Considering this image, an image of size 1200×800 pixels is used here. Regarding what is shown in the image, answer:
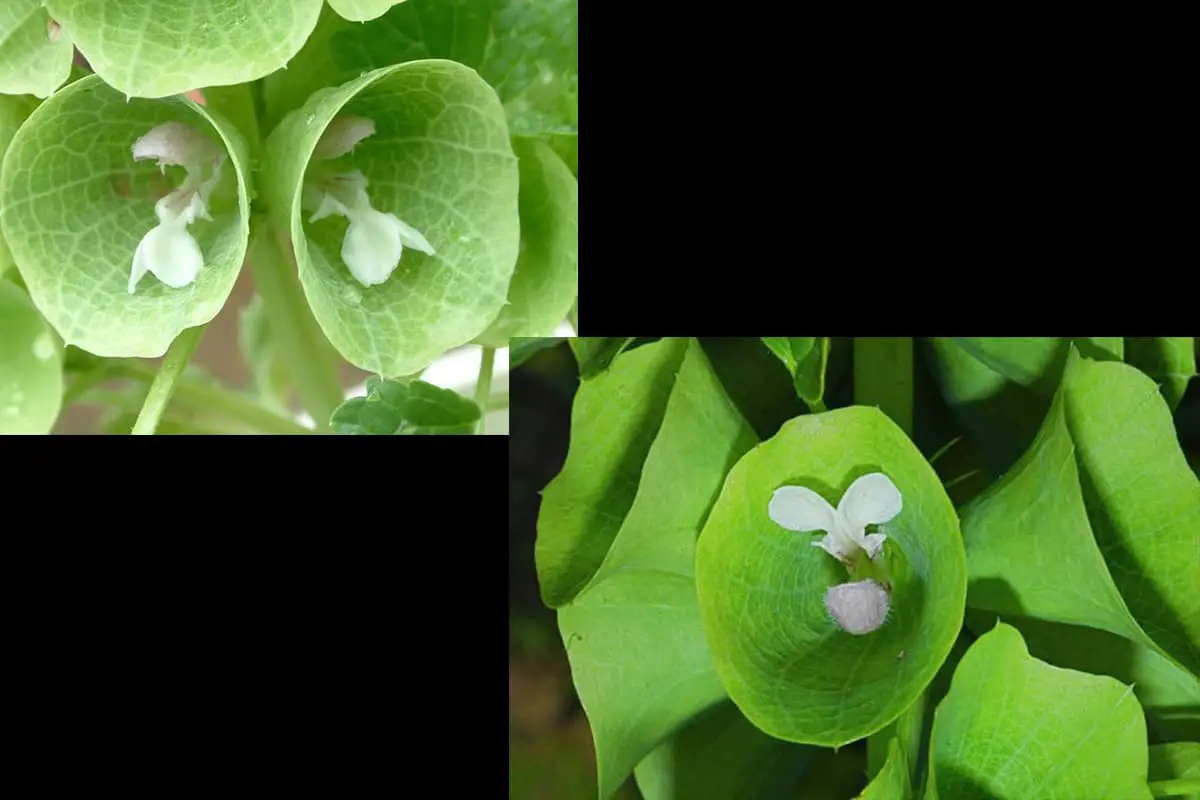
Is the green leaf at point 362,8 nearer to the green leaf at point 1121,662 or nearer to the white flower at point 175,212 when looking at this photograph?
the white flower at point 175,212

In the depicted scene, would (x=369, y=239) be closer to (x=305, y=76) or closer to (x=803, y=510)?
(x=305, y=76)

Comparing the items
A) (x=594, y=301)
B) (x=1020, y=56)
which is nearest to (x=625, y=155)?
(x=594, y=301)

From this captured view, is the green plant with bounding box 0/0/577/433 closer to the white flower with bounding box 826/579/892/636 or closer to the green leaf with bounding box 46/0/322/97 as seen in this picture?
the green leaf with bounding box 46/0/322/97

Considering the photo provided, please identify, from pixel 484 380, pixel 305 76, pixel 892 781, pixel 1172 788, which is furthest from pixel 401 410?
pixel 1172 788

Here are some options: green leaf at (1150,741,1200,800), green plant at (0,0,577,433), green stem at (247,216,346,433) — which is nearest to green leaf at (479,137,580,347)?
green plant at (0,0,577,433)

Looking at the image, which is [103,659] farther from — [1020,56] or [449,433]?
[1020,56]

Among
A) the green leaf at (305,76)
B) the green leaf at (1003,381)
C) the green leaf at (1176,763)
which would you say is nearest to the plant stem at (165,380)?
the green leaf at (305,76)
